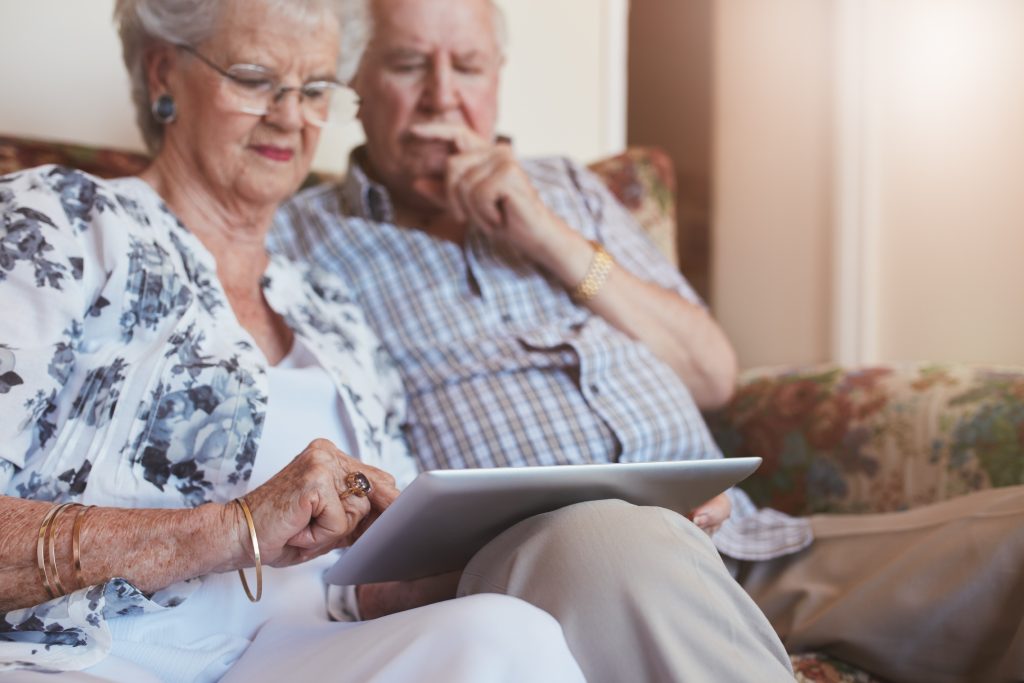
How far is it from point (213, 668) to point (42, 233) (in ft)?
1.42

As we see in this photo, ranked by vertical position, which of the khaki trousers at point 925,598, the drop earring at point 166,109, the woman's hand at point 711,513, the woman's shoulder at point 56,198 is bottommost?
the khaki trousers at point 925,598

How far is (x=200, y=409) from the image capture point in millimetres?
1053

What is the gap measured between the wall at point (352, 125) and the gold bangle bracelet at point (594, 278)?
707 mm

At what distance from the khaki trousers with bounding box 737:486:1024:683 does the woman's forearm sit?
702mm

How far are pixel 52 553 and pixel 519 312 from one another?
82 centimetres

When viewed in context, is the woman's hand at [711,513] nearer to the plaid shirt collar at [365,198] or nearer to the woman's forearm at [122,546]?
the woman's forearm at [122,546]

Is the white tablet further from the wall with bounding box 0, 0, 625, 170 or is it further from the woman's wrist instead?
the wall with bounding box 0, 0, 625, 170

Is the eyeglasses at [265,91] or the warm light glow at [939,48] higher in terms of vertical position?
the warm light glow at [939,48]

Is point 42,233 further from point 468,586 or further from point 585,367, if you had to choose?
point 585,367

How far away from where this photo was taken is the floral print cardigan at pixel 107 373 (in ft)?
2.91

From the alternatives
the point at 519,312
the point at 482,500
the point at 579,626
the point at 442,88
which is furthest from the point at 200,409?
the point at 442,88

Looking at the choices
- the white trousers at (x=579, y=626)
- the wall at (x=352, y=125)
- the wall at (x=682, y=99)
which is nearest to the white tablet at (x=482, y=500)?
the white trousers at (x=579, y=626)

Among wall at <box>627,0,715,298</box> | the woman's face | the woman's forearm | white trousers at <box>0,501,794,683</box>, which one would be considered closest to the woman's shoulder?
the woman's face

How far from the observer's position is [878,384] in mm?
1593
